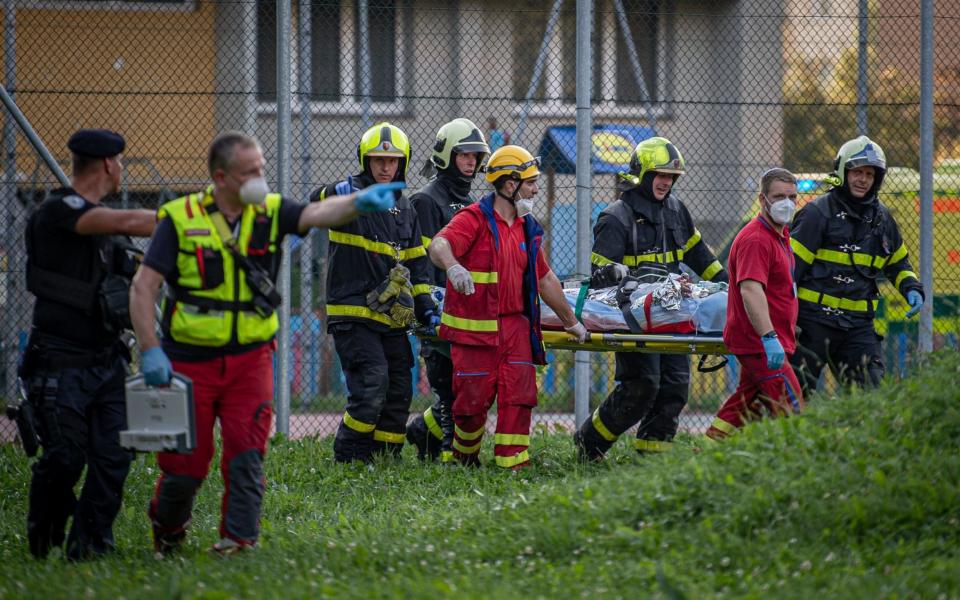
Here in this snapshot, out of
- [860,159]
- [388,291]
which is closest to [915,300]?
[860,159]

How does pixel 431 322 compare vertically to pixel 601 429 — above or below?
above

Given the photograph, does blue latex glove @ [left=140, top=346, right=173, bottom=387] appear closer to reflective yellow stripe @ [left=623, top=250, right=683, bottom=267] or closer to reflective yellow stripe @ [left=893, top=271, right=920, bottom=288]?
reflective yellow stripe @ [left=623, top=250, right=683, bottom=267]

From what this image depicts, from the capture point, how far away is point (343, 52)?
40.0ft

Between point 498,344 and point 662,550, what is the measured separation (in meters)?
2.65

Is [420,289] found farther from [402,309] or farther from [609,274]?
[609,274]

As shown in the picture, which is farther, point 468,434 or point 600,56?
point 600,56

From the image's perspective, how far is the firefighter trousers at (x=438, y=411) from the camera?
873 centimetres

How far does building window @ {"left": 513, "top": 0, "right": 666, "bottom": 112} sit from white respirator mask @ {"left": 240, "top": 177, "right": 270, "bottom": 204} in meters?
7.57

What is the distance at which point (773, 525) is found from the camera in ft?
17.3

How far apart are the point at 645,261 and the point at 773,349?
1453 millimetres

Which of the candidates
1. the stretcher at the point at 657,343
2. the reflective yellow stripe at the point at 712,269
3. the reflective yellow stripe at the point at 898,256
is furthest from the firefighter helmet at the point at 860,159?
the stretcher at the point at 657,343

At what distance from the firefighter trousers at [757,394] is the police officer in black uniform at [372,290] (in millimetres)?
1977

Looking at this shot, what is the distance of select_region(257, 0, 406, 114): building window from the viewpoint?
11992 mm

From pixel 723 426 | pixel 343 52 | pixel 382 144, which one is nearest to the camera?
pixel 723 426
